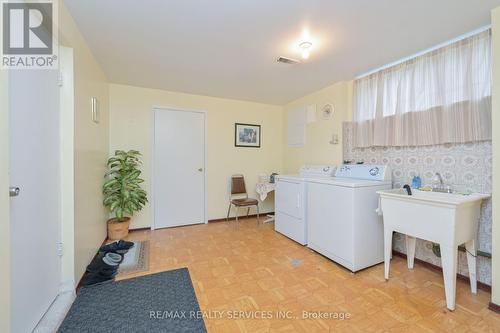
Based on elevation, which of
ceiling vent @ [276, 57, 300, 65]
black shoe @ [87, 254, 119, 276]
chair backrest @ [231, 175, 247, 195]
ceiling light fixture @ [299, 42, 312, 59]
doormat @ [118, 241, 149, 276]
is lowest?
doormat @ [118, 241, 149, 276]

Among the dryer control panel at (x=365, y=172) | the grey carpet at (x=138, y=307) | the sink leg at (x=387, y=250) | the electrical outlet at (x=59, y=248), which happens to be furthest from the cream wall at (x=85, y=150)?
the dryer control panel at (x=365, y=172)

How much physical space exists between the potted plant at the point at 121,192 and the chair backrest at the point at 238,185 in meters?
1.48

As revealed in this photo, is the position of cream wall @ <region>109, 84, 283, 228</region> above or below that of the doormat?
above

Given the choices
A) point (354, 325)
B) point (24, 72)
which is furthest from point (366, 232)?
point (24, 72)

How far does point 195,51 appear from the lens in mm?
2227

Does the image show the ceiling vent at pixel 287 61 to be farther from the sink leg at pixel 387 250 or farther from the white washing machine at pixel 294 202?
the sink leg at pixel 387 250

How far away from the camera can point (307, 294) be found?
5.80ft

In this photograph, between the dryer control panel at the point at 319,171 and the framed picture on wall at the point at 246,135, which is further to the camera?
the framed picture on wall at the point at 246,135

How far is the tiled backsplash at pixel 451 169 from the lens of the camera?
1817 mm

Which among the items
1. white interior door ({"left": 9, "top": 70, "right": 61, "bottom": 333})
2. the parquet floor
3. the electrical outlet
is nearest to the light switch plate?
white interior door ({"left": 9, "top": 70, "right": 61, "bottom": 333})

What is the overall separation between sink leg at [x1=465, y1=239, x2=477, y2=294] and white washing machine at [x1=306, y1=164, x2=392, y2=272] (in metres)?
0.66

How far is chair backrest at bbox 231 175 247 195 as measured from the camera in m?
3.88

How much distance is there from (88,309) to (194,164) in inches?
94.5

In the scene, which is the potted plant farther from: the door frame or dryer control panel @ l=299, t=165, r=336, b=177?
dryer control panel @ l=299, t=165, r=336, b=177
